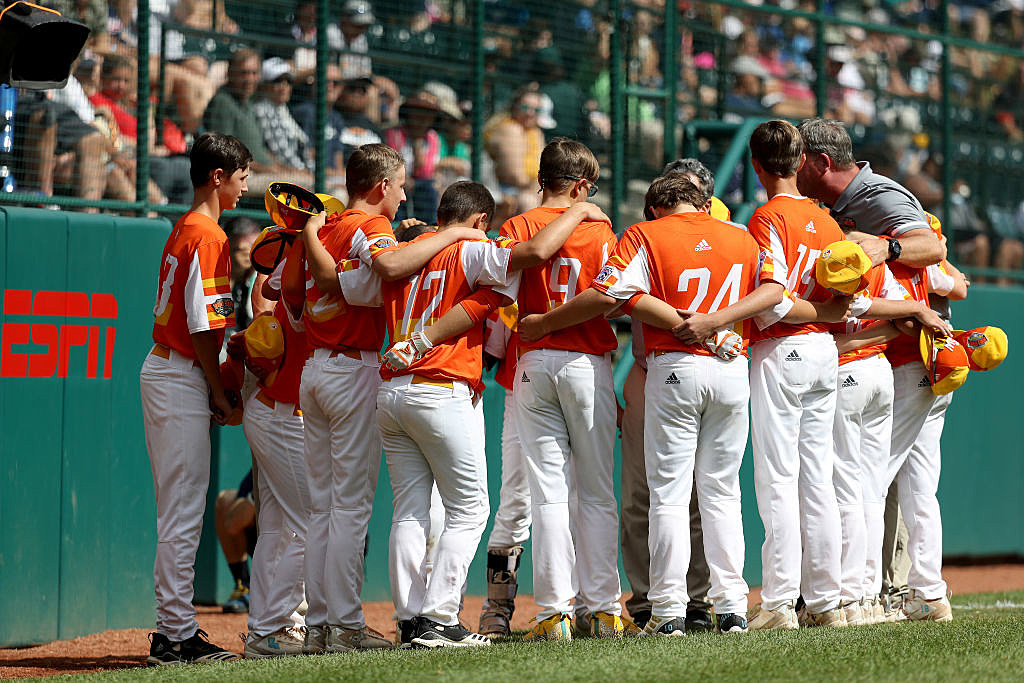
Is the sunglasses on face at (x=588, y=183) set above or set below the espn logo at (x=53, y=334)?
above

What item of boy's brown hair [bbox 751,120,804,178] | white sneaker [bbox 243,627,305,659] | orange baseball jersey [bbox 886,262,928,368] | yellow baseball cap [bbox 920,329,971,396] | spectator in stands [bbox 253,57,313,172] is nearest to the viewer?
white sneaker [bbox 243,627,305,659]

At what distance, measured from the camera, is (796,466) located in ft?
18.6

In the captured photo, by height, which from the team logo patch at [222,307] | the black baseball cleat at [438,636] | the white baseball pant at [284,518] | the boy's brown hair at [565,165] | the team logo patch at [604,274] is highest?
the boy's brown hair at [565,165]

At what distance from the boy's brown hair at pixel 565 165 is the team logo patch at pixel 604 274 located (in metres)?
0.54

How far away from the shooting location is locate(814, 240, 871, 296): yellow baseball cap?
5.52 m

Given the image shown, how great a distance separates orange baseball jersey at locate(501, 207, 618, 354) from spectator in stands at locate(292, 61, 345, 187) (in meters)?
3.04

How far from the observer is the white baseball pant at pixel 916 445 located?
6.25 m

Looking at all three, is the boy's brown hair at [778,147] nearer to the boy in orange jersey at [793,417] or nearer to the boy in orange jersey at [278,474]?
the boy in orange jersey at [793,417]

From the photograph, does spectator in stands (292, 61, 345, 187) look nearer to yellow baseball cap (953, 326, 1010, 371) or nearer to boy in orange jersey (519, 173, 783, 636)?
boy in orange jersey (519, 173, 783, 636)

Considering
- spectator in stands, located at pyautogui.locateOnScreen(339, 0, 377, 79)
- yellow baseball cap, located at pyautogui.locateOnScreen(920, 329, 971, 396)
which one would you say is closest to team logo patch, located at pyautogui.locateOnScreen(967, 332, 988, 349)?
yellow baseball cap, located at pyautogui.locateOnScreen(920, 329, 971, 396)

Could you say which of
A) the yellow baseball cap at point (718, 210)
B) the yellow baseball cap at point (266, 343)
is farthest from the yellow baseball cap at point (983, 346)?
the yellow baseball cap at point (266, 343)

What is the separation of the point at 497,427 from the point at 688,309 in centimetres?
328

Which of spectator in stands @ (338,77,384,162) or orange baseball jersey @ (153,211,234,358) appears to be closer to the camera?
orange baseball jersey @ (153,211,234,358)

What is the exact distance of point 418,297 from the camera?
5.32 meters
